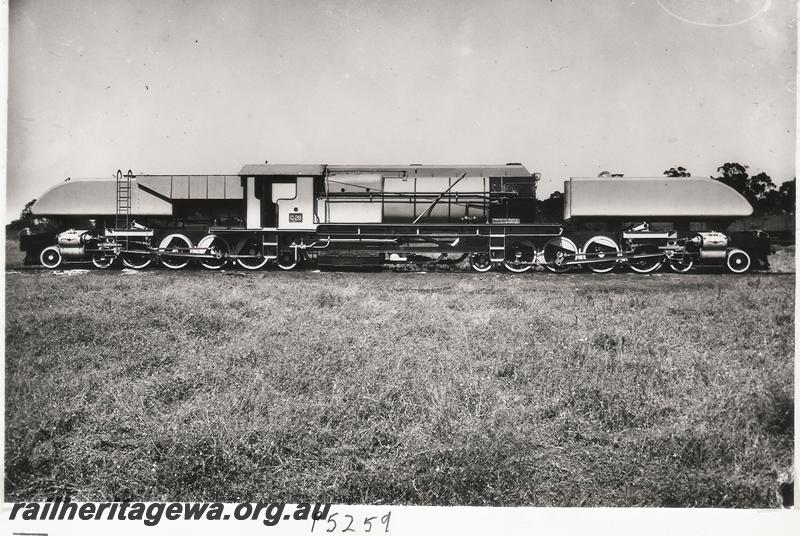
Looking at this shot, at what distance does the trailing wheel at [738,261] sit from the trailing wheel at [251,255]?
7141 millimetres

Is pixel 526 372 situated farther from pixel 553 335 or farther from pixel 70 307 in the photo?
pixel 70 307

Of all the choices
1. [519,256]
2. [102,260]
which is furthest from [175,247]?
[519,256]

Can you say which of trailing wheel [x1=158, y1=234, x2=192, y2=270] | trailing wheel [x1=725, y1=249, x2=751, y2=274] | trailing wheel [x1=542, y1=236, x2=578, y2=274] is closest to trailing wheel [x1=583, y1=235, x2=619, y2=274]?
trailing wheel [x1=542, y1=236, x2=578, y2=274]

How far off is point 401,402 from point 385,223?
559 cm

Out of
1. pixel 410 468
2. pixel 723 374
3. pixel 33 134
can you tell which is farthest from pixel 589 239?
pixel 33 134

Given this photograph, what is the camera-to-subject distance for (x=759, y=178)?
3.81 m

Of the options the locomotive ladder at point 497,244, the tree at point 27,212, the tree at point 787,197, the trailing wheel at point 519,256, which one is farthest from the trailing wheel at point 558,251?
the tree at point 27,212

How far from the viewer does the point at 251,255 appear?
8625mm

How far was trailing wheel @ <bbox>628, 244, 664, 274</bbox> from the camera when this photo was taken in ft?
26.9

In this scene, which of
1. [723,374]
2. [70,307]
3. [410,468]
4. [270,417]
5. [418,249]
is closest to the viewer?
[410,468]

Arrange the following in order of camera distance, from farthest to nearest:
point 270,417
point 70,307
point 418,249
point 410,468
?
point 418,249
point 70,307
point 270,417
point 410,468

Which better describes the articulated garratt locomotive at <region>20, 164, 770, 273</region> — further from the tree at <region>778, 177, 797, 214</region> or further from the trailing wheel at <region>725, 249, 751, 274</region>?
the tree at <region>778, 177, 797, 214</region>

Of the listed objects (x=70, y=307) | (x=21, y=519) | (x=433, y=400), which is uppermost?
(x=70, y=307)

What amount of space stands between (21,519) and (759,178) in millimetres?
4970
